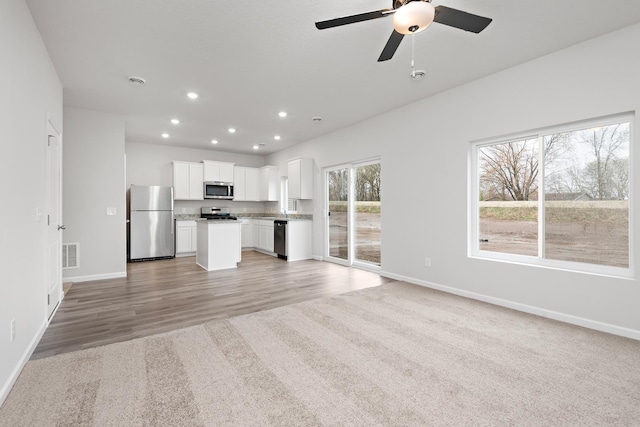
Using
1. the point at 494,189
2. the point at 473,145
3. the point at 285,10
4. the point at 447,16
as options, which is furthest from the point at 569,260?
the point at 285,10

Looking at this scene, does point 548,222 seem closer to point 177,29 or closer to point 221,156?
point 177,29

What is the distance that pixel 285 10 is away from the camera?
2.45 meters

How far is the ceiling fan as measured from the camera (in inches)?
68.3

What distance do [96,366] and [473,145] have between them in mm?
4362

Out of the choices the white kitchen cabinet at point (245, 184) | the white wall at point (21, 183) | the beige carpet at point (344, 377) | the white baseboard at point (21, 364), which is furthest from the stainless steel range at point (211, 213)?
the beige carpet at point (344, 377)

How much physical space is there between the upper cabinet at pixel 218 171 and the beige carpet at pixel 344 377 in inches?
207

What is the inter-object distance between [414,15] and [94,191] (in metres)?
5.08

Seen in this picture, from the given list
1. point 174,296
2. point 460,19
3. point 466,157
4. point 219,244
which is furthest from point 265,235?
point 460,19

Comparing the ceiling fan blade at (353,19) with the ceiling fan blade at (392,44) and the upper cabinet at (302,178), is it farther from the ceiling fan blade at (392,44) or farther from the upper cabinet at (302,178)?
the upper cabinet at (302,178)

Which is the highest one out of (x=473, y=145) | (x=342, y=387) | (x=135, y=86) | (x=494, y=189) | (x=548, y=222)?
(x=135, y=86)

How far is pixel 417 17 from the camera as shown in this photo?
5.76 ft

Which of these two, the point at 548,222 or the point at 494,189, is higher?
the point at 494,189

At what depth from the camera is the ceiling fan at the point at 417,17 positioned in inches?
68.3

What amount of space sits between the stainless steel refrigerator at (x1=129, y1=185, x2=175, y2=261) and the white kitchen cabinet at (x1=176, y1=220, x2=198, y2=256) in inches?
9.6
